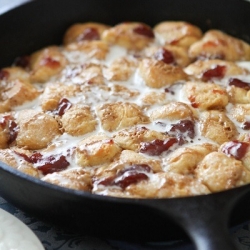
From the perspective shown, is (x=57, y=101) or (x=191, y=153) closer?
(x=191, y=153)

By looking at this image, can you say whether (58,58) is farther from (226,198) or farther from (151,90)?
(226,198)

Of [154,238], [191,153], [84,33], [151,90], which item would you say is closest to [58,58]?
[84,33]

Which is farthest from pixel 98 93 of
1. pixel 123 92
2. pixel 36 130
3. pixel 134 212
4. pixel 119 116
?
pixel 134 212

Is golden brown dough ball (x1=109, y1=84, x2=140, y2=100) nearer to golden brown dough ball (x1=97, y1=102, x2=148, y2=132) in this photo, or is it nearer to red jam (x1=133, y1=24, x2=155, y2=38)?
golden brown dough ball (x1=97, y1=102, x2=148, y2=132)

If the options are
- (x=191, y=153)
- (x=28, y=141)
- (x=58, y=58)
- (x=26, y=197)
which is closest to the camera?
(x=26, y=197)

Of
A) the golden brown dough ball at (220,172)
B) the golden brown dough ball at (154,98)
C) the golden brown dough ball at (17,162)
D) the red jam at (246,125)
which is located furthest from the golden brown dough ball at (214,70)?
the golden brown dough ball at (17,162)

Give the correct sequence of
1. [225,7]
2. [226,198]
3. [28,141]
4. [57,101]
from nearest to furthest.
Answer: [226,198], [28,141], [57,101], [225,7]

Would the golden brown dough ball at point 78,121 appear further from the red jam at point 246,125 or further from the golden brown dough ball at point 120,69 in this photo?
the red jam at point 246,125

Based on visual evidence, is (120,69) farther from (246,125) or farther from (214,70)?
(246,125)
